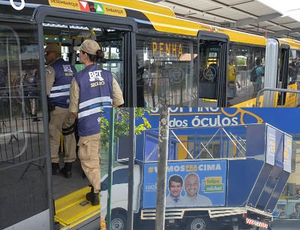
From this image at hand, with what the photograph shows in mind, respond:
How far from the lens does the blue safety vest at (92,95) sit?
303 centimetres

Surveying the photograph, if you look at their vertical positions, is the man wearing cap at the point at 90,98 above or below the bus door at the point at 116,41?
below

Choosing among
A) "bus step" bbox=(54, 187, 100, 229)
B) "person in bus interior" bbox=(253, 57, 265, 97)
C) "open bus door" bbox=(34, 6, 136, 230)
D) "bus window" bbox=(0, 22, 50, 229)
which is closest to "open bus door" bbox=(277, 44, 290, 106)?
"person in bus interior" bbox=(253, 57, 265, 97)

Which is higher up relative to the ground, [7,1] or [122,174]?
[7,1]

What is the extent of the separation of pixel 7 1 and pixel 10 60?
44cm

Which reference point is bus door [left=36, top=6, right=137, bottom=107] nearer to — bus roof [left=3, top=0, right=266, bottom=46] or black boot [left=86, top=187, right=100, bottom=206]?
bus roof [left=3, top=0, right=266, bottom=46]

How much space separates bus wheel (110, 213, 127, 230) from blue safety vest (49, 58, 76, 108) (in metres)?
1.92

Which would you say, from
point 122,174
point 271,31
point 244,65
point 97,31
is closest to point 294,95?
point 244,65

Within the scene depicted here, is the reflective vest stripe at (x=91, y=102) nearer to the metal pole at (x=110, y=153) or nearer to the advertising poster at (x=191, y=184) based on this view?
the metal pole at (x=110, y=153)

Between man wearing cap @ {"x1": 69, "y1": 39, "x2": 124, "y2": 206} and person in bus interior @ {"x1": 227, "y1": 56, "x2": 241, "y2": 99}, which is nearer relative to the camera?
man wearing cap @ {"x1": 69, "y1": 39, "x2": 124, "y2": 206}

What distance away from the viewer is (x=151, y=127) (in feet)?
7.19

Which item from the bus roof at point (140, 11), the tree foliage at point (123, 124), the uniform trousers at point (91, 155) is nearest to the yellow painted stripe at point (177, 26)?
the bus roof at point (140, 11)

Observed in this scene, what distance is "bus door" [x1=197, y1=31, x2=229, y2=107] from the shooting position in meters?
5.73

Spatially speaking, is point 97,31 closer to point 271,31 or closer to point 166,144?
point 166,144

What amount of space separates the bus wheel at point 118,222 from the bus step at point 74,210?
2.65 feet
